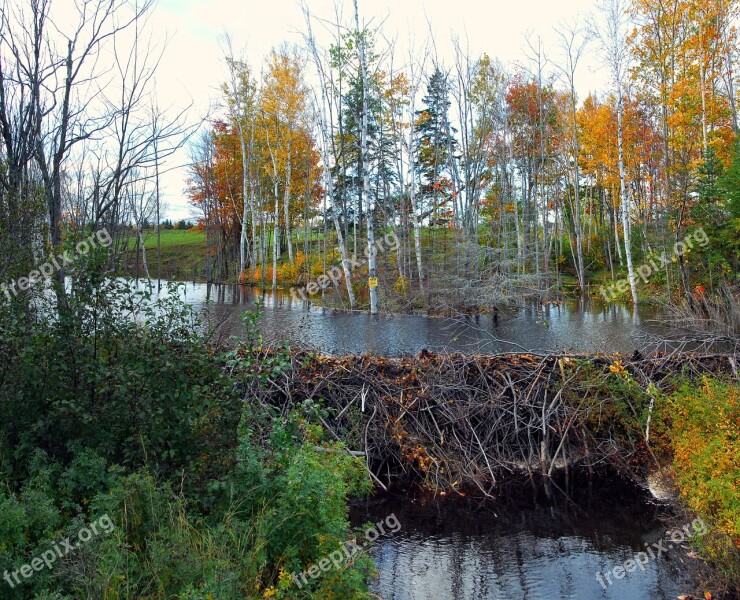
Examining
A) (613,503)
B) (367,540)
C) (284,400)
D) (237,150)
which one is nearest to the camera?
(367,540)

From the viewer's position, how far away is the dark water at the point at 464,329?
1307 centimetres

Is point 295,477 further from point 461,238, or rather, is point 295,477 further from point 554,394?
point 461,238

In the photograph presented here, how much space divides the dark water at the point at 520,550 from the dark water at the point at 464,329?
4.40m

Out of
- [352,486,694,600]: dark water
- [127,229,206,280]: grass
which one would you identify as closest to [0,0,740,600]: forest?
[352,486,694,600]: dark water

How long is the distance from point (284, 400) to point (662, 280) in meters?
21.5

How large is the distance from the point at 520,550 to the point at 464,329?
36.9 feet

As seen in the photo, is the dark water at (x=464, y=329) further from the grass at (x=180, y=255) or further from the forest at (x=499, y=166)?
the grass at (x=180, y=255)

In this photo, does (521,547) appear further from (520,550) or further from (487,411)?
(487,411)

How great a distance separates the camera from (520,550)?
19.0 ft

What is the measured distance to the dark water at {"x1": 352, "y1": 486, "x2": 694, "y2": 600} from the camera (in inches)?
197

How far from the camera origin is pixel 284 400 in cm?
789

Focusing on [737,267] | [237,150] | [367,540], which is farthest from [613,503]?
[237,150]

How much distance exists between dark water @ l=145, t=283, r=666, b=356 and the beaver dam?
9.50ft

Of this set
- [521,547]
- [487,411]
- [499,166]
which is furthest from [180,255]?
[521,547]
